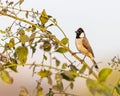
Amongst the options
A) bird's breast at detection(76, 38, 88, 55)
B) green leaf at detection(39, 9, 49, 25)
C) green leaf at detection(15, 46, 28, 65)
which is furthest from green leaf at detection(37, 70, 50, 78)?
bird's breast at detection(76, 38, 88, 55)

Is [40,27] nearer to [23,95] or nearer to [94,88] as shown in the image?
[23,95]

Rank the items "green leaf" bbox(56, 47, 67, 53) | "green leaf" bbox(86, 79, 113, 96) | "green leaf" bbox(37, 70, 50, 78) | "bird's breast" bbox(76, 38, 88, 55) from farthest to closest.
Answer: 1. "bird's breast" bbox(76, 38, 88, 55)
2. "green leaf" bbox(56, 47, 67, 53)
3. "green leaf" bbox(37, 70, 50, 78)
4. "green leaf" bbox(86, 79, 113, 96)

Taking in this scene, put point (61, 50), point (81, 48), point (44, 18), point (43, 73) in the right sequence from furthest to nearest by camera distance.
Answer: point (81, 48), point (44, 18), point (61, 50), point (43, 73)

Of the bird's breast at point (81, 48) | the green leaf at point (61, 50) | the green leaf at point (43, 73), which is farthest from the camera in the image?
the bird's breast at point (81, 48)

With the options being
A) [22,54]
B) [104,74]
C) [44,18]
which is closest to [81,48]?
[44,18]

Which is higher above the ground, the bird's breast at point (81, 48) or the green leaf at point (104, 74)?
the bird's breast at point (81, 48)

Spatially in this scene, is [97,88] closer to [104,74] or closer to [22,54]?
[104,74]

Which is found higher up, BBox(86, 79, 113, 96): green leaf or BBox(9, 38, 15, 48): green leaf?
BBox(9, 38, 15, 48): green leaf

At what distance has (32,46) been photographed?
0.58 metres

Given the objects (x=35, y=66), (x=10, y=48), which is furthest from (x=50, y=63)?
(x=10, y=48)

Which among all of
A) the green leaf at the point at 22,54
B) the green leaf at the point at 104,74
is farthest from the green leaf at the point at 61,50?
the green leaf at the point at 104,74

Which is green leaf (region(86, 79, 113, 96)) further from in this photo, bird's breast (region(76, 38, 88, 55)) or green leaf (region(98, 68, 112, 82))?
bird's breast (region(76, 38, 88, 55))

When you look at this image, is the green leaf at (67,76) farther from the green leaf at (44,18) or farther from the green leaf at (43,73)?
the green leaf at (44,18)

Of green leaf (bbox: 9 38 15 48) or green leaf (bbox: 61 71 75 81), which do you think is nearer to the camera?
green leaf (bbox: 61 71 75 81)
